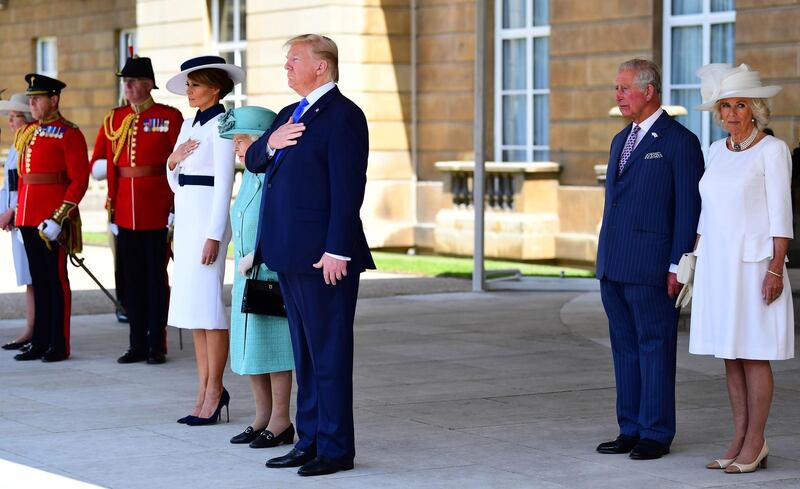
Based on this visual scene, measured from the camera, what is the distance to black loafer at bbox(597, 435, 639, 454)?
7309 millimetres

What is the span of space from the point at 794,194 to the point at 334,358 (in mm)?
7055

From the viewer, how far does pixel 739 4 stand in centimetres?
1766

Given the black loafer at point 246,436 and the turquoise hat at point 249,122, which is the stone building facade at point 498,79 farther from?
the black loafer at point 246,436

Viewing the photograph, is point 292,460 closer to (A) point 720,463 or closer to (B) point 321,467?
(B) point 321,467

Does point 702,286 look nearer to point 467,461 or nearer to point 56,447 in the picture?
point 467,461

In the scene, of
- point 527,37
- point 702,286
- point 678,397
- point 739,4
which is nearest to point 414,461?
point 702,286

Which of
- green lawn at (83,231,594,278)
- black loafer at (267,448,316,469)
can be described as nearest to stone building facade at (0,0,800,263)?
green lawn at (83,231,594,278)

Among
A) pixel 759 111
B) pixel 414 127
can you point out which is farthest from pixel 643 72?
pixel 414 127

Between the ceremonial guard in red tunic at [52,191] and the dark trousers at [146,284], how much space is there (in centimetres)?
44

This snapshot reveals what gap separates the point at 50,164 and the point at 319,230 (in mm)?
4369

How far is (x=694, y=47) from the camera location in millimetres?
18750

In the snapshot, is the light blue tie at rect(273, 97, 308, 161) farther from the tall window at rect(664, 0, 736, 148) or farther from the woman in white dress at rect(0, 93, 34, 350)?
the tall window at rect(664, 0, 736, 148)

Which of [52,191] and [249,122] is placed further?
[52,191]

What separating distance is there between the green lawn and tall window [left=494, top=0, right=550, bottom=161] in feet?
5.75
